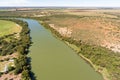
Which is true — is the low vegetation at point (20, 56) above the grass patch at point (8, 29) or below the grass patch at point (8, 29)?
above

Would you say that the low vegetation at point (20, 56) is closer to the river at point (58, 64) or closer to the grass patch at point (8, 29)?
the river at point (58, 64)

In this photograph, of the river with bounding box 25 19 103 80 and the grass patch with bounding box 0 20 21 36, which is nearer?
the river with bounding box 25 19 103 80

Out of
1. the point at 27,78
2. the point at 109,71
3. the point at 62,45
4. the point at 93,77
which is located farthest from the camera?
the point at 62,45

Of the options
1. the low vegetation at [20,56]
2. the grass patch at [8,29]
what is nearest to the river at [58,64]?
the low vegetation at [20,56]

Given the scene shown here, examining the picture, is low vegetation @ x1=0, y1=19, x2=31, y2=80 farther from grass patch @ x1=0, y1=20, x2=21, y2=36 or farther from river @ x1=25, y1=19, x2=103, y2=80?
grass patch @ x1=0, y1=20, x2=21, y2=36

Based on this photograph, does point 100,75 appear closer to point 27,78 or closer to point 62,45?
point 27,78

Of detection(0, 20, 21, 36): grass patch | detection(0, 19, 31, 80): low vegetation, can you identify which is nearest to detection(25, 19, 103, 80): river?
detection(0, 19, 31, 80): low vegetation

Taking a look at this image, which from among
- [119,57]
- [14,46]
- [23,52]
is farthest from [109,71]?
[14,46]

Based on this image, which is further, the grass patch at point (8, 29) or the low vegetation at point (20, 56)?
the grass patch at point (8, 29)
